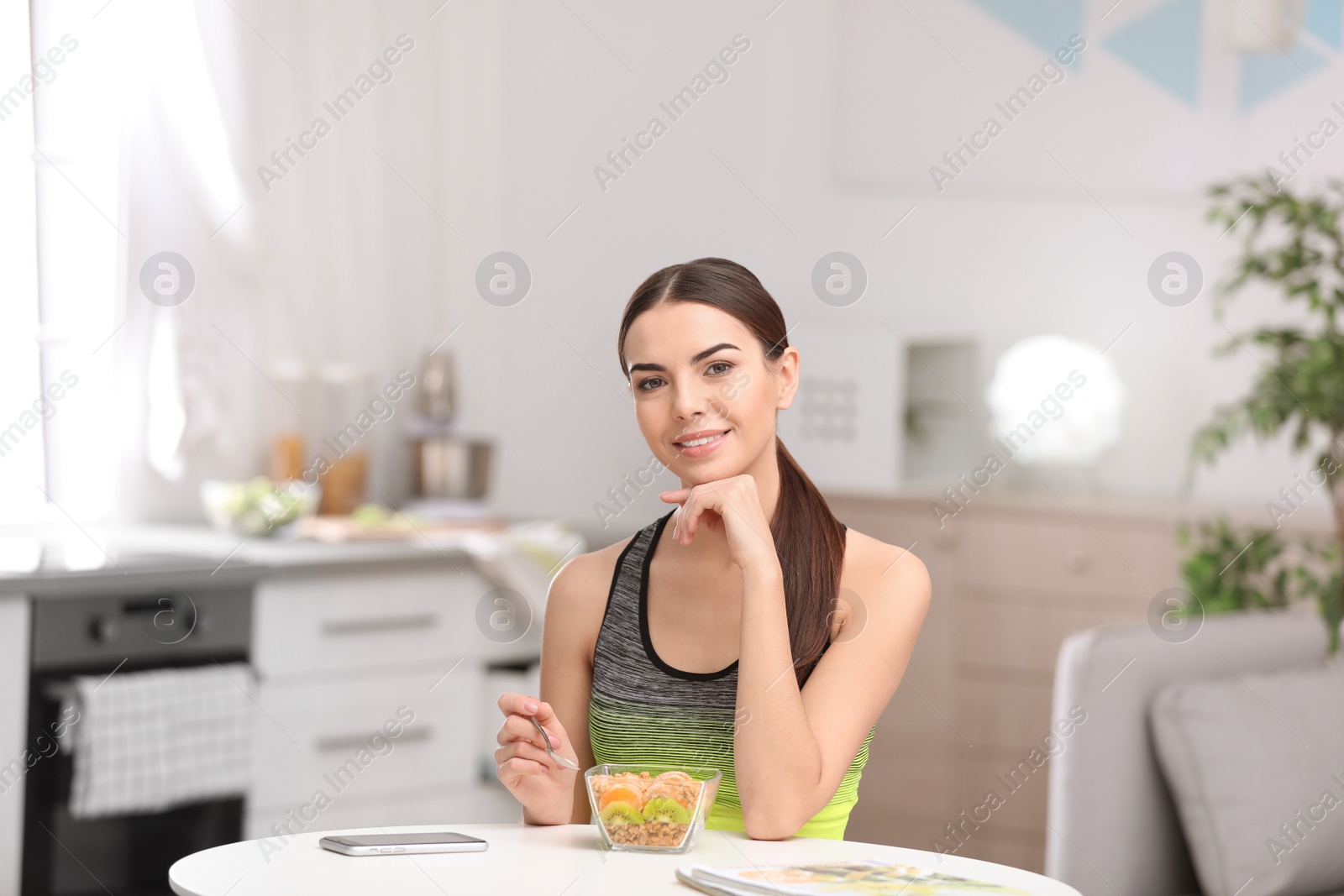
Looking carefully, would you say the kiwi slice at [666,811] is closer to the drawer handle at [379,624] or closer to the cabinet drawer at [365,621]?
the cabinet drawer at [365,621]

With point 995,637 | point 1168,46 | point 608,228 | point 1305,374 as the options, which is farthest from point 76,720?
point 1168,46

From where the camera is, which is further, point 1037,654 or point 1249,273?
point 1037,654

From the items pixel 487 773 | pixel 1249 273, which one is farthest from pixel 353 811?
pixel 1249 273

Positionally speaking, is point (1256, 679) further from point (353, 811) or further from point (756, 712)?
point (353, 811)

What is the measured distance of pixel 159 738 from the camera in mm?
2645

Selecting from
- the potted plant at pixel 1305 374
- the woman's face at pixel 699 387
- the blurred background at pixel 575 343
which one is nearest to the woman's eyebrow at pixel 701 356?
the woman's face at pixel 699 387

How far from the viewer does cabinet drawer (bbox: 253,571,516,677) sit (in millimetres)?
2988

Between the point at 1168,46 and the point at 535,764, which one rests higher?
the point at 1168,46

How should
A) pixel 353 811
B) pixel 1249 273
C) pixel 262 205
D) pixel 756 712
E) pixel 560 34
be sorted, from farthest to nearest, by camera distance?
pixel 560 34
pixel 262 205
pixel 353 811
pixel 1249 273
pixel 756 712

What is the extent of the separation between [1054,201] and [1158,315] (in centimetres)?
44

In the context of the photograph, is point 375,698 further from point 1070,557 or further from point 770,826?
point 770,826

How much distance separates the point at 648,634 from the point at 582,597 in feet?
0.37

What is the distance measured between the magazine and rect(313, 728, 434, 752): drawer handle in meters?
2.09

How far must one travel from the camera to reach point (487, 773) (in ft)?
10.8
